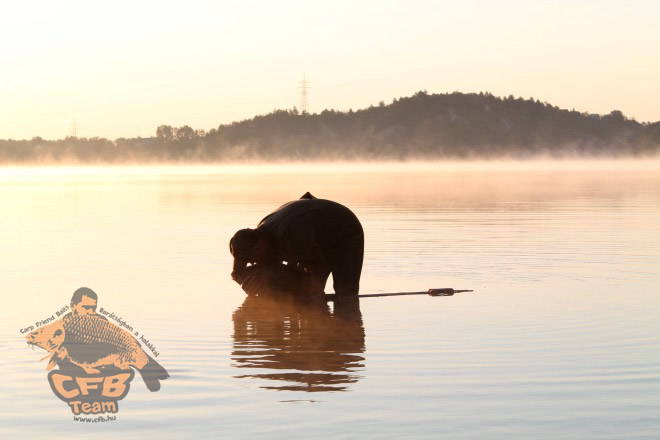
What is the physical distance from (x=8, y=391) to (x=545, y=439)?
3693 mm

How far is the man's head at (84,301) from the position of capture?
37.6 feet

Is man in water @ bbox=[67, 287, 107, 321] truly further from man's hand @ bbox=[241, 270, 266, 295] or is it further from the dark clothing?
the dark clothing

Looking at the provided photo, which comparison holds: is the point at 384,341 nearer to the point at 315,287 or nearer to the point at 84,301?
the point at 315,287

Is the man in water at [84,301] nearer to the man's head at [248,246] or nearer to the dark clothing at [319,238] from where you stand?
the man's head at [248,246]

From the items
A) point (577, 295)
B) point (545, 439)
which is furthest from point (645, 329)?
point (545, 439)

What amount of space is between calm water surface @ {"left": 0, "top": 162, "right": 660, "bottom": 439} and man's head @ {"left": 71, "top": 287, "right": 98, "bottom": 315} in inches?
4.9

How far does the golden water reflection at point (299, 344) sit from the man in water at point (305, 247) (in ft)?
1.04

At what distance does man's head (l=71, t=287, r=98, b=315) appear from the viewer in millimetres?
11466

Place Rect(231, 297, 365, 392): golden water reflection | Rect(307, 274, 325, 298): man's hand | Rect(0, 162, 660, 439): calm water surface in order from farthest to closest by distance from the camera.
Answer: Rect(307, 274, 325, 298): man's hand < Rect(231, 297, 365, 392): golden water reflection < Rect(0, 162, 660, 439): calm water surface

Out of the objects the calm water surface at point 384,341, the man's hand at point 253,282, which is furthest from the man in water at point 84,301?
the man's hand at point 253,282

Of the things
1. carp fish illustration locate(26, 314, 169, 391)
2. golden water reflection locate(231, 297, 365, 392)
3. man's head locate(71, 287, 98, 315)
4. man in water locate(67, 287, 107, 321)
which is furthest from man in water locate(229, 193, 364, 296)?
man's head locate(71, 287, 98, 315)

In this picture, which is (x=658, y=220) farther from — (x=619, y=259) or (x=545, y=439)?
(x=545, y=439)

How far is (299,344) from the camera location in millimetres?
9461

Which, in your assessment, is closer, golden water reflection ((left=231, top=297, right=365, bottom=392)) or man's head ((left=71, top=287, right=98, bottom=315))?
golden water reflection ((left=231, top=297, right=365, bottom=392))
